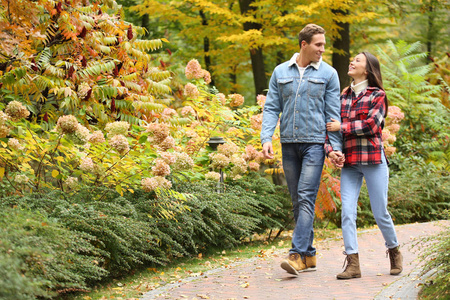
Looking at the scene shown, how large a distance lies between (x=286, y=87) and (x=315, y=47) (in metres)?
0.50

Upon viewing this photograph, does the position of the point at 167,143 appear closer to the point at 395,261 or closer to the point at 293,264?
the point at 293,264

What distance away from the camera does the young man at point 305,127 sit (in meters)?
5.49

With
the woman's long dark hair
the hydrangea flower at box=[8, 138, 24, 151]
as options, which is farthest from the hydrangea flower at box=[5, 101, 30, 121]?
the woman's long dark hair

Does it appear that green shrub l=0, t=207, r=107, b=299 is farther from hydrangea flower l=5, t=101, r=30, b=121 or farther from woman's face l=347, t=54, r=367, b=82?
woman's face l=347, t=54, r=367, b=82

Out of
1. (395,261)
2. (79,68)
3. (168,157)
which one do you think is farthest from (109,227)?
(79,68)

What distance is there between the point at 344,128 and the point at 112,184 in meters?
2.58

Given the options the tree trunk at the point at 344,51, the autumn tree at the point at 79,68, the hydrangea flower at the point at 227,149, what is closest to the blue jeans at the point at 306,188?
the hydrangea flower at the point at 227,149

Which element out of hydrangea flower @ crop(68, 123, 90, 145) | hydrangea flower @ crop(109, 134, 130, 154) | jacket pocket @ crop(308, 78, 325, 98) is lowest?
hydrangea flower @ crop(109, 134, 130, 154)

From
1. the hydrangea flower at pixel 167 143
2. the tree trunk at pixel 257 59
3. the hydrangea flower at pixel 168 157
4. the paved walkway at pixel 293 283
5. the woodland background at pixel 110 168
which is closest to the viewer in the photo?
the woodland background at pixel 110 168

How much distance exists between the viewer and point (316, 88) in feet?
18.2

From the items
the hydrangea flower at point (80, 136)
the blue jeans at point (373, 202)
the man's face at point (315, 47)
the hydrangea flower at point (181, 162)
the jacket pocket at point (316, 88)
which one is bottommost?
the blue jeans at point (373, 202)

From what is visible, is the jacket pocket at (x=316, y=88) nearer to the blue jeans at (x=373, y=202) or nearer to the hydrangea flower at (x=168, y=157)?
the blue jeans at (x=373, y=202)

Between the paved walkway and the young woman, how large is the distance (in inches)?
9.1

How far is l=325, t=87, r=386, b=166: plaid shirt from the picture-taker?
5.39m
